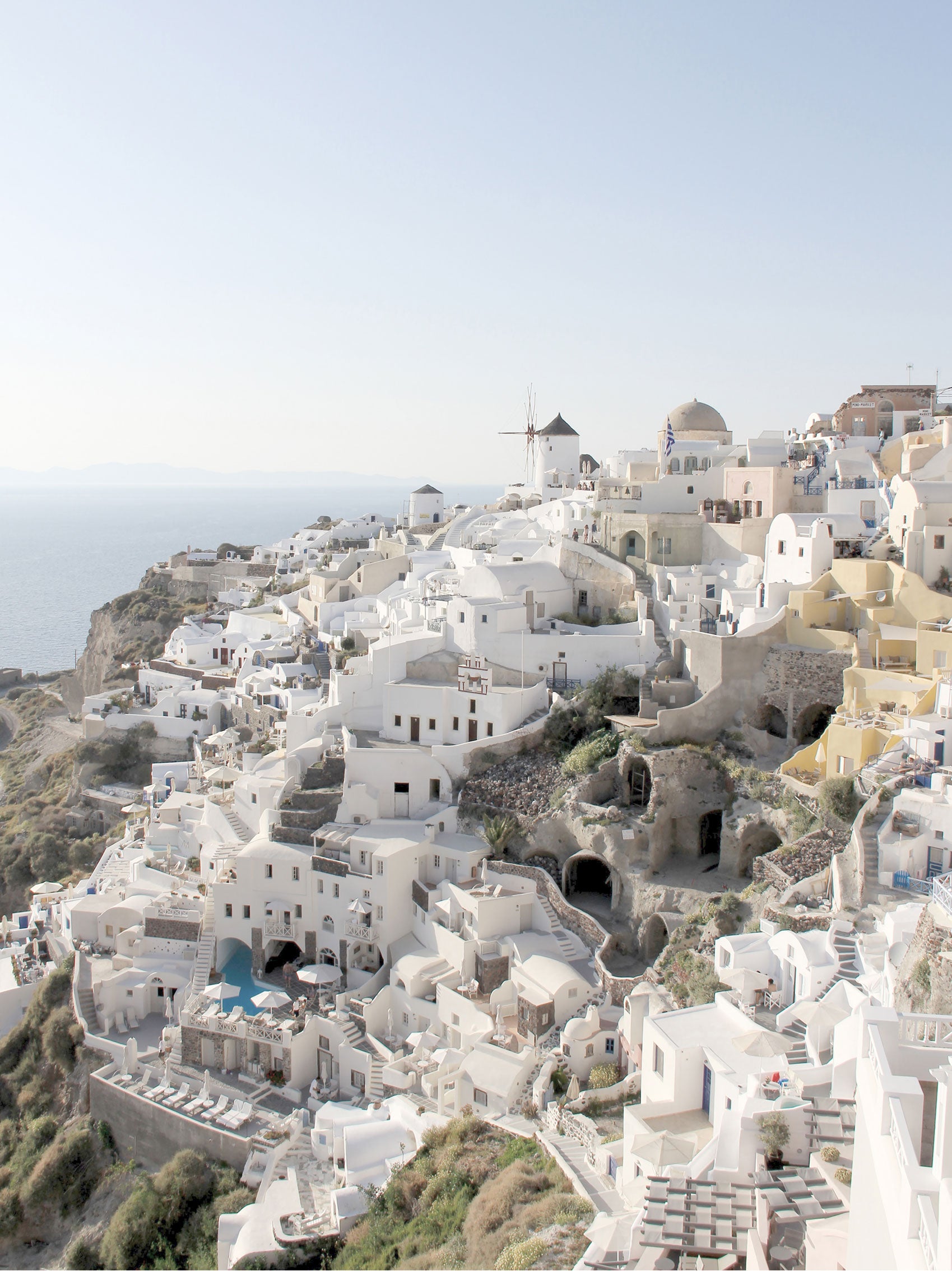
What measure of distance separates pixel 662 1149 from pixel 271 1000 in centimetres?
1022

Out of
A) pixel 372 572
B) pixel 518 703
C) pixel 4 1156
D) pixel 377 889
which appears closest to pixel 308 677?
pixel 372 572

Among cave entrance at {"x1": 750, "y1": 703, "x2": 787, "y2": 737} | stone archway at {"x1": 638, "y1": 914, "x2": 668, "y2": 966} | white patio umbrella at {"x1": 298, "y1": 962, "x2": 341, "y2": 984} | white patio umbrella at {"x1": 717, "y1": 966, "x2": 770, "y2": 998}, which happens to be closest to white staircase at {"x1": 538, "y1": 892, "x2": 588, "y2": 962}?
stone archway at {"x1": 638, "y1": 914, "x2": 668, "y2": 966}

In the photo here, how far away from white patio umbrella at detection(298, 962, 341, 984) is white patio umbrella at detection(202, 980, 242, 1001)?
1.33 metres

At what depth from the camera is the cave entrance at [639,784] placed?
74.7 feet

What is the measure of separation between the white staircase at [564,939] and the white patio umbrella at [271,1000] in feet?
17.9

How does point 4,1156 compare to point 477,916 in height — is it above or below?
below

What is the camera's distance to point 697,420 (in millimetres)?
37781

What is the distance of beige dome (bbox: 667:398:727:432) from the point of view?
37.7 metres

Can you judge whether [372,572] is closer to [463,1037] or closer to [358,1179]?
[463,1037]

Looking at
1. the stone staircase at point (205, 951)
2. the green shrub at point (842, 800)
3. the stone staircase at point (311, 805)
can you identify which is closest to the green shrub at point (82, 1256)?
the stone staircase at point (205, 951)

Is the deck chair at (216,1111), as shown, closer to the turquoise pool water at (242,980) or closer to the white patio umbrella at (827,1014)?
the turquoise pool water at (242,980)

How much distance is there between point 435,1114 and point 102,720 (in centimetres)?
2360

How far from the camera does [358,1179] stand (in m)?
16.1

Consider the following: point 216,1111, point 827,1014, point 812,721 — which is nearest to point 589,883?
point 812,721
